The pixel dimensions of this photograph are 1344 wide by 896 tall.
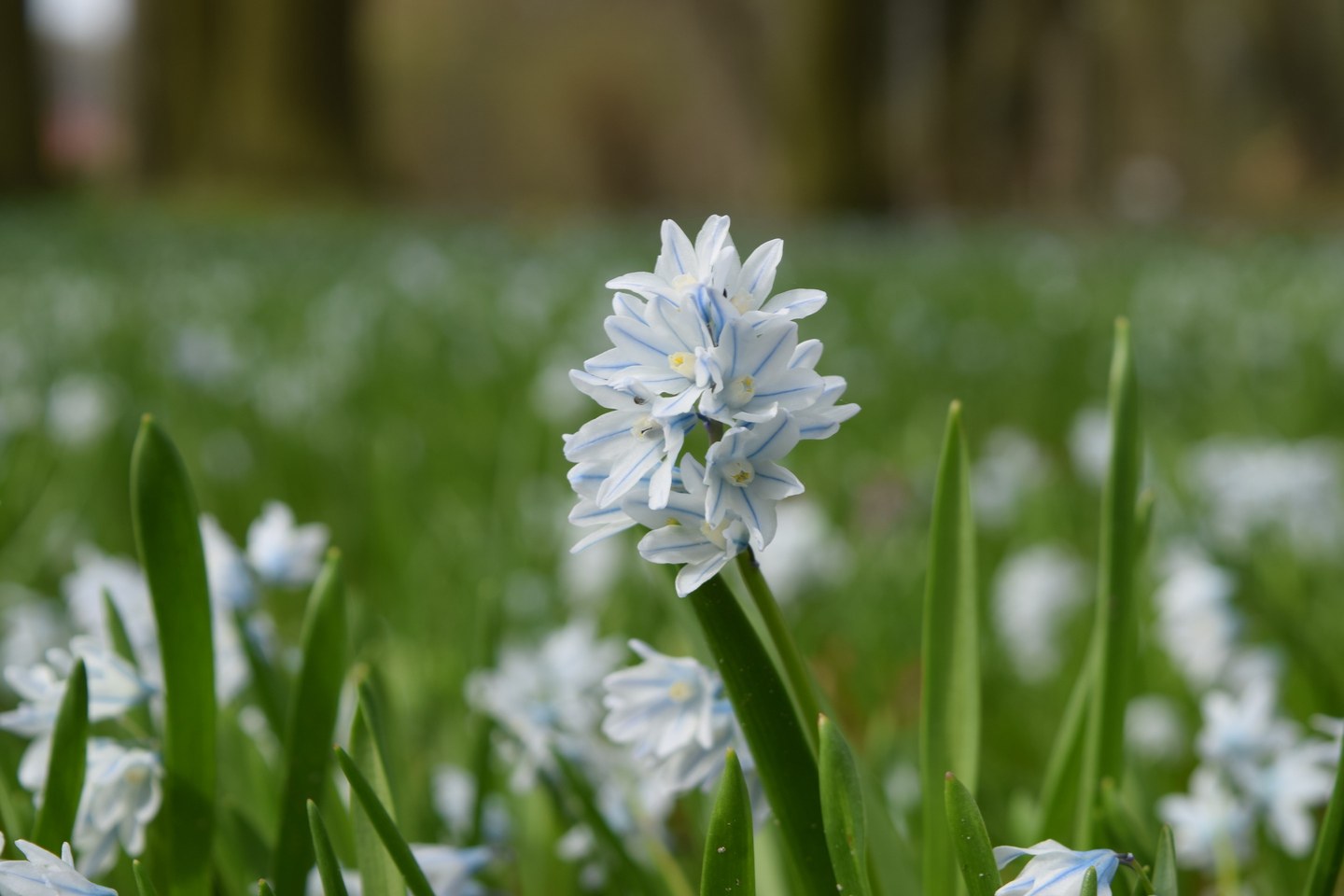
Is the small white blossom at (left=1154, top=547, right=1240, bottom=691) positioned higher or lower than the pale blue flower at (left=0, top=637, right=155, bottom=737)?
lower

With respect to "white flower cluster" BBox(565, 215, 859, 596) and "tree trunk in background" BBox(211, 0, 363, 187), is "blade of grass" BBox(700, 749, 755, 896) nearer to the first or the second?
"white flower cluster" BBox(565, 215, 859, 596)

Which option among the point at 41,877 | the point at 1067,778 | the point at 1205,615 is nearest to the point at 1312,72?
the point at 1205,615

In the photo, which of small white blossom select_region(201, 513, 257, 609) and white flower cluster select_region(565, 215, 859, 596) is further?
small white blossom select_region(201, 513, 257, 609)

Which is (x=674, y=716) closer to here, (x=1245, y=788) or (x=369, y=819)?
(x=369, y=819)

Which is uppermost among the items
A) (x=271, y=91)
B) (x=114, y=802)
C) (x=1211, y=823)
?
(x=271, y=91)

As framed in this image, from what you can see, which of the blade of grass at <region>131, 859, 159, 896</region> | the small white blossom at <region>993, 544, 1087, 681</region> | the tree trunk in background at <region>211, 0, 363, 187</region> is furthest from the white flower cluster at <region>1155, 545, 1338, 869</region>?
the tree trunk in background at <region>211, 0, 363, 187</region>

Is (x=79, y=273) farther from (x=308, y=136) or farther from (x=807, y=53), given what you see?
(x=308, y=136)
